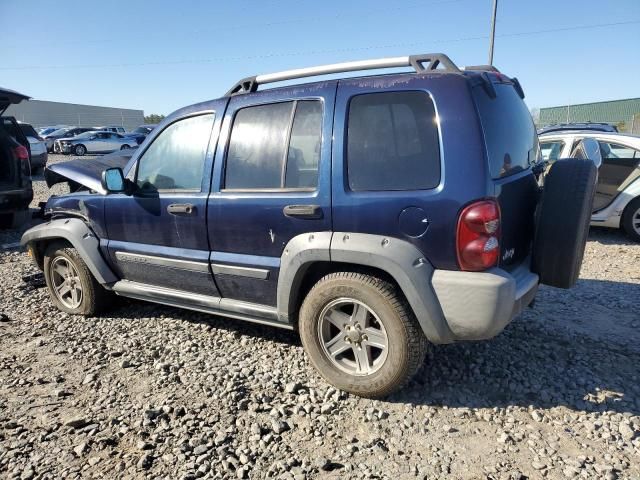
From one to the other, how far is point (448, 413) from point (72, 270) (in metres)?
3.56

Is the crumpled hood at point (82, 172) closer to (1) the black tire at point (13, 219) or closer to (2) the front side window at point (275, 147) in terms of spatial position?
(2) the front side window at point (275, 147)

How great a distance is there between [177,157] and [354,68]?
1.53m

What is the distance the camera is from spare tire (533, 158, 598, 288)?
2.77 metres

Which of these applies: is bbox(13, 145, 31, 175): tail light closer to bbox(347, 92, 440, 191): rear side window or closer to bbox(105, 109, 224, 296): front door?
bbox(105, 109, 224, 296): front door

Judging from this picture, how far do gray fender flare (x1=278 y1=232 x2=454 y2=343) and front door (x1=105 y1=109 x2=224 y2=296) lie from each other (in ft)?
3.34

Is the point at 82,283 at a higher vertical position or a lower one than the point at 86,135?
lower

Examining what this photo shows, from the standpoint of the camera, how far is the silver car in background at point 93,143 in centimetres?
2589

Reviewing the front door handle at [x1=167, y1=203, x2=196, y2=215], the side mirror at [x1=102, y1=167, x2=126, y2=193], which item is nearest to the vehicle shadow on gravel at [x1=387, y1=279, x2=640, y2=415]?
the front door handle at [x1=167, y1=203, x2=196, y2=215]

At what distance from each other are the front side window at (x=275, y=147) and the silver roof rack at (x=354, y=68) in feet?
0.84

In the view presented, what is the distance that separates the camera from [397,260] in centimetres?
255

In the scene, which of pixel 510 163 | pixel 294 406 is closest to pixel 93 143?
pixel 294 406

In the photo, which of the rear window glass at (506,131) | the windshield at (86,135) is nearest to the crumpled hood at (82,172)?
the rear window glass at (506,131)

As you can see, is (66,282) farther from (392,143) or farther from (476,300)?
(476,300)

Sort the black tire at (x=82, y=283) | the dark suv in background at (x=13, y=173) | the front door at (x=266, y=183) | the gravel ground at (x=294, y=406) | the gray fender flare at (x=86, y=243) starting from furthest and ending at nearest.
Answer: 1. the dark suv in background at (x=13, y=173)
2. the black tire at (x=82, y=283)
3. the gray fender flare at (x=86, y=243)
4. the front door at (x=266, y=183)
5. the gravel ground at (x=294, y=406)
